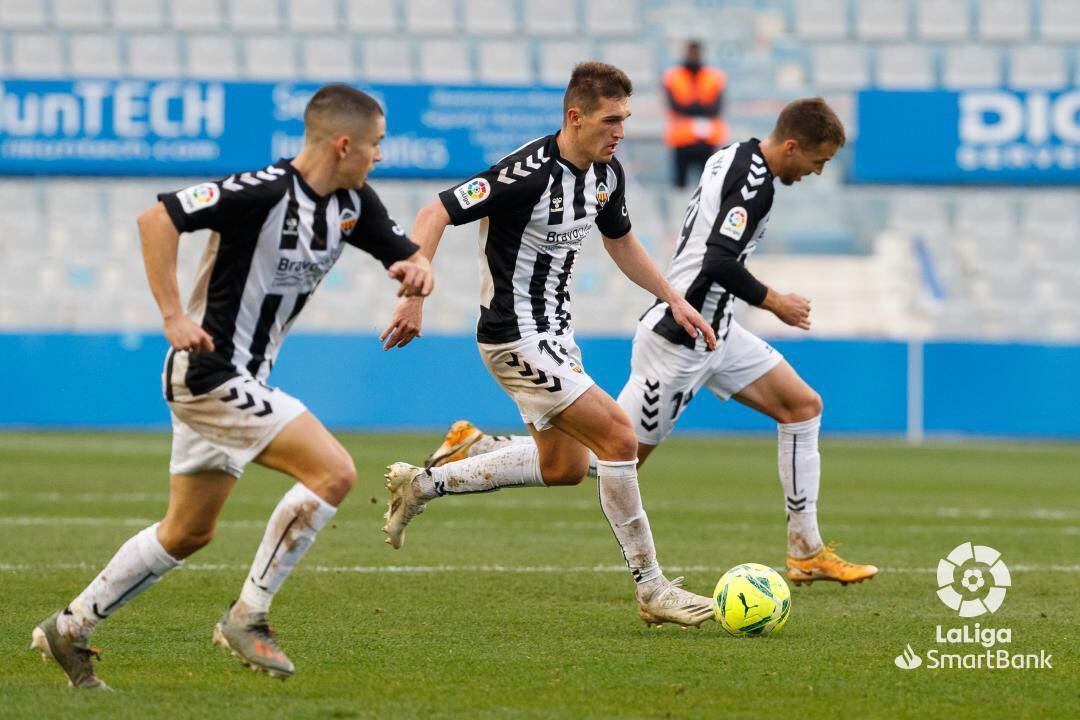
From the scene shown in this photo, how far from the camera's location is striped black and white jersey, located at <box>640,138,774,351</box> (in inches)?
283

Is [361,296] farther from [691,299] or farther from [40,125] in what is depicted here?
[691,299]

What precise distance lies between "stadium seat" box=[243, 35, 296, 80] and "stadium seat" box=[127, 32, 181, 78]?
1036 mm

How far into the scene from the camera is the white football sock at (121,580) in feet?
16.4

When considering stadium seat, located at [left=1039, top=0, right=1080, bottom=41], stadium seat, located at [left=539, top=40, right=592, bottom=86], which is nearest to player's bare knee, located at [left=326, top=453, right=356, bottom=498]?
stadium seat, located at [left=539, top=40, right=592, bottom=86]

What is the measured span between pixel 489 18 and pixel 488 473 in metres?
19.0

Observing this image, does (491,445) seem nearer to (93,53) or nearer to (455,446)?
(455,446)

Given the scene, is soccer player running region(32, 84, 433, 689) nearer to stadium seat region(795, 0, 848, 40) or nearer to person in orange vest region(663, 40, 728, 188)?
person in orange vest region(663, 40, 728, 188)

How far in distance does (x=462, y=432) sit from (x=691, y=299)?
1177 millimetres

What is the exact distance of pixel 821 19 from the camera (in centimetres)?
2544

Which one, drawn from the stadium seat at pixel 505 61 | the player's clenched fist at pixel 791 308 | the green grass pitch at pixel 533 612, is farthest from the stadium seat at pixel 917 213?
the player's clenched fist at pixel 791 308

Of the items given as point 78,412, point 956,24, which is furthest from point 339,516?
point 956,24

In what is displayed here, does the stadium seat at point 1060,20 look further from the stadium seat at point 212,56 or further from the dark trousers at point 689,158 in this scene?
the stadium seat at point 212,56

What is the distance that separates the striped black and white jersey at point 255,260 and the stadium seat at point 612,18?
814 inches

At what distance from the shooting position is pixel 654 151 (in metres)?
23.6
